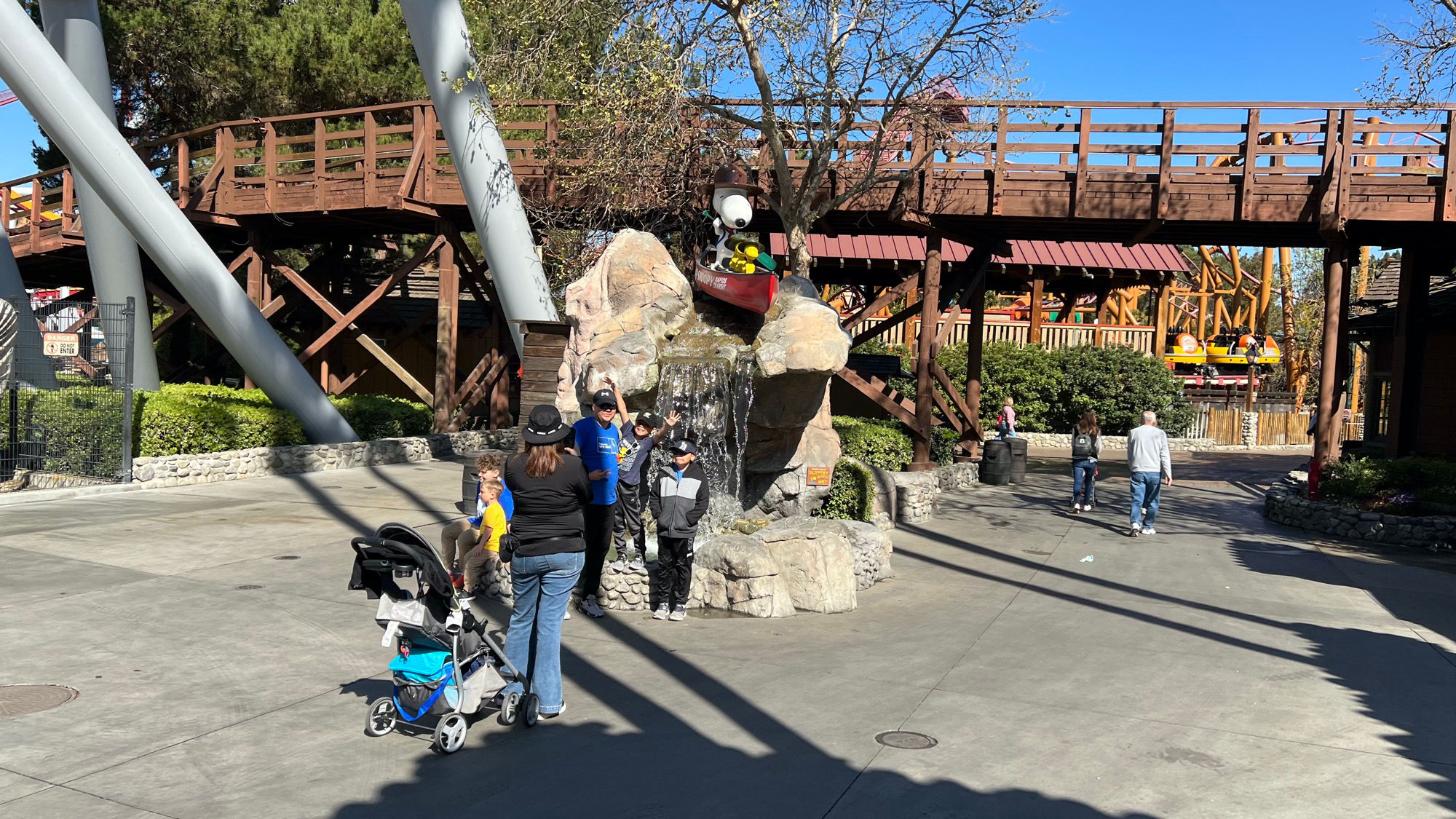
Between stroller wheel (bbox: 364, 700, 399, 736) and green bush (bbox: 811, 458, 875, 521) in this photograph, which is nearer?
stroller wheel (bbox: 364, 700, 399, 736)

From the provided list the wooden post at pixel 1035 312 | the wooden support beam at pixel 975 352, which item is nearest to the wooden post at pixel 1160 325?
the wooden post at pixel 1035 312

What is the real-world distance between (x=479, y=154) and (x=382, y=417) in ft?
23.7

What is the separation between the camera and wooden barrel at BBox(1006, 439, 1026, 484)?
64.4 ft

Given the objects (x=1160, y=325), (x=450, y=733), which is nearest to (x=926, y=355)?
(x=450, y=733)

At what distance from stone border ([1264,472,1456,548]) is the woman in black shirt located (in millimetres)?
12579

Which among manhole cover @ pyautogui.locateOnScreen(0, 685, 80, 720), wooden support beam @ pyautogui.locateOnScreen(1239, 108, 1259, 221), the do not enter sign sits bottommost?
manhole cover @ pyautogui.locateOnScreen(0, 685, 80, 720)

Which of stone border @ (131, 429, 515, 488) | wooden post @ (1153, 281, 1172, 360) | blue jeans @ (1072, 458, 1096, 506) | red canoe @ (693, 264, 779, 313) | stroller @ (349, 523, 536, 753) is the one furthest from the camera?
wooden post @ (1153, 281, 1172, 360)

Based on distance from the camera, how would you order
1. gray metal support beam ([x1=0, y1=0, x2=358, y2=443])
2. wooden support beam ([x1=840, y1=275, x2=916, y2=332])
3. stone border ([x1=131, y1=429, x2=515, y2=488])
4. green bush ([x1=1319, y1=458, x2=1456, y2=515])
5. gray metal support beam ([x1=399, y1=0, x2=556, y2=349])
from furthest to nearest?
wooden support beam ([x1=840, y1=275, x2=916, y2=332]) < stone border ([x1=131, y1=429, x2=515, y2=488]) < green bush ([x1=1319, y1=458, x2=1456, y2=515]) < gray metal support beam ([x1=0, y1=0, x2=358, y2=443]) < gray metal support beam ([x1=399, y1=0, x2=556, y2=349])

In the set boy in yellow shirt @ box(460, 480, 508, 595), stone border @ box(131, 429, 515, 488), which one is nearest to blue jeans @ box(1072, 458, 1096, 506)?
boy in yellow shirt @ box(460, 480, 508, 595)

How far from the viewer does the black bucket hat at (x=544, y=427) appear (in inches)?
231

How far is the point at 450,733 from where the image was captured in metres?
5.34

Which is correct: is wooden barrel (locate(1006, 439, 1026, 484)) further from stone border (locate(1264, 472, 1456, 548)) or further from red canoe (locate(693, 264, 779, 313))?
red canoe (locate(693, 264, 779, 313))

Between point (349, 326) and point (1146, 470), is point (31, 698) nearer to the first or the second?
point (1146, 470)

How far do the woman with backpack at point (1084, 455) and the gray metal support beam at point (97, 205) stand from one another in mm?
14462
